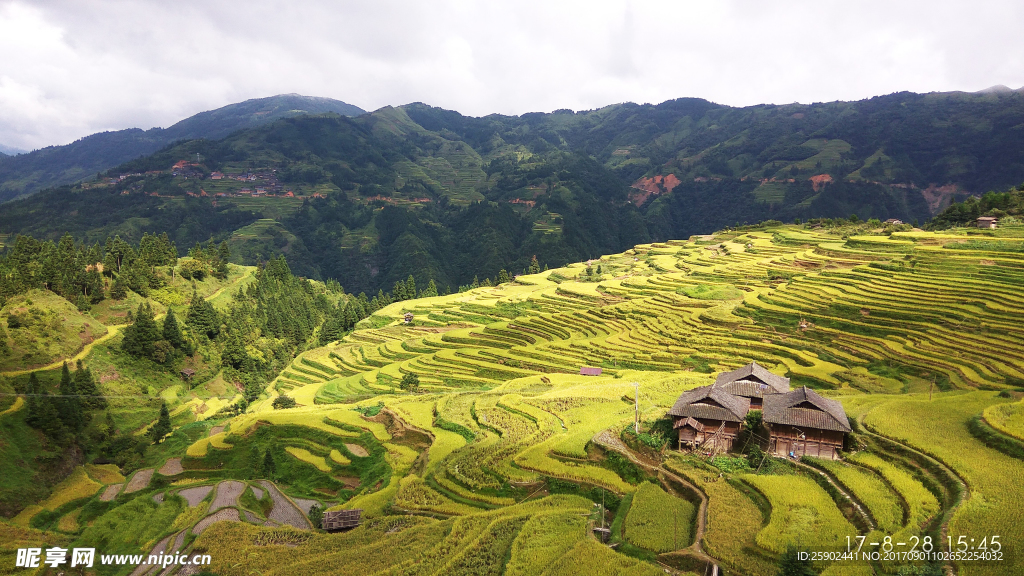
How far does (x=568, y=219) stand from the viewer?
174 m

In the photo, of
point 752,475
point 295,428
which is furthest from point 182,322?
point 752,475

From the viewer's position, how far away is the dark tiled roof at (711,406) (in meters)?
19.2

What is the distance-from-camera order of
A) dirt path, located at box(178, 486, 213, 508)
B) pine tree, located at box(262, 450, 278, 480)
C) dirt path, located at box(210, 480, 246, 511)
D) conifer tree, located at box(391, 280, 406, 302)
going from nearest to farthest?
1. dirt path, located at box(210, 480, 246, 511)
2. dirt path, located at box(178, 486, 213, 508)
3. pine tree, located at box(262, 450, 278, 480)
4. conifer tree, located at box(391, 280, 406, 302)

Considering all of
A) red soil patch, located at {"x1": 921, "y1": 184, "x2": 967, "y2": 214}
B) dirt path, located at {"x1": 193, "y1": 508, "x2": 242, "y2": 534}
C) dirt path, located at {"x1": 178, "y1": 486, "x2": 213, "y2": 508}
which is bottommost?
dirt path, located at {"x1": 178, "y1": 486, "x2": 213, "y2": 508}

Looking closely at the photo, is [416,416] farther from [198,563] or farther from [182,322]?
[182,322]

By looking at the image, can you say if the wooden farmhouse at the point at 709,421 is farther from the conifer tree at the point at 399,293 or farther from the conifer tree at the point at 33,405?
the conifer tree at the point at 399,293

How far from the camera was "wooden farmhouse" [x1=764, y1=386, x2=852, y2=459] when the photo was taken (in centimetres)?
1702

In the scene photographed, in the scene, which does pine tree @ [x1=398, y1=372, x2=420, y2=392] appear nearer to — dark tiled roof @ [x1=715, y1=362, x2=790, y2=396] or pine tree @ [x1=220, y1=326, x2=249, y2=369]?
dark tiled roof @ [x1=715, y1=362, x2=790, y2=396]

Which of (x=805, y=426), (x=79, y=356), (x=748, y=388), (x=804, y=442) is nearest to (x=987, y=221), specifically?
(x=748, y=388)

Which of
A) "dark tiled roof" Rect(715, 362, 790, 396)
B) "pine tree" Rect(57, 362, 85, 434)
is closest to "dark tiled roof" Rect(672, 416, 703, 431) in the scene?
"dark tiled roof" Rect(715, 362, 790, 396)

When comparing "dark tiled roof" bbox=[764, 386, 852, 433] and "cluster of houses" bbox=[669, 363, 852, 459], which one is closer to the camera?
"dark tiled roof" bbox=[764, 386, 852, 433]

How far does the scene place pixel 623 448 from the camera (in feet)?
63.6

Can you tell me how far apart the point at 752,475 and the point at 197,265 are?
76.4 metres

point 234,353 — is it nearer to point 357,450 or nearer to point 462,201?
point 357,450
